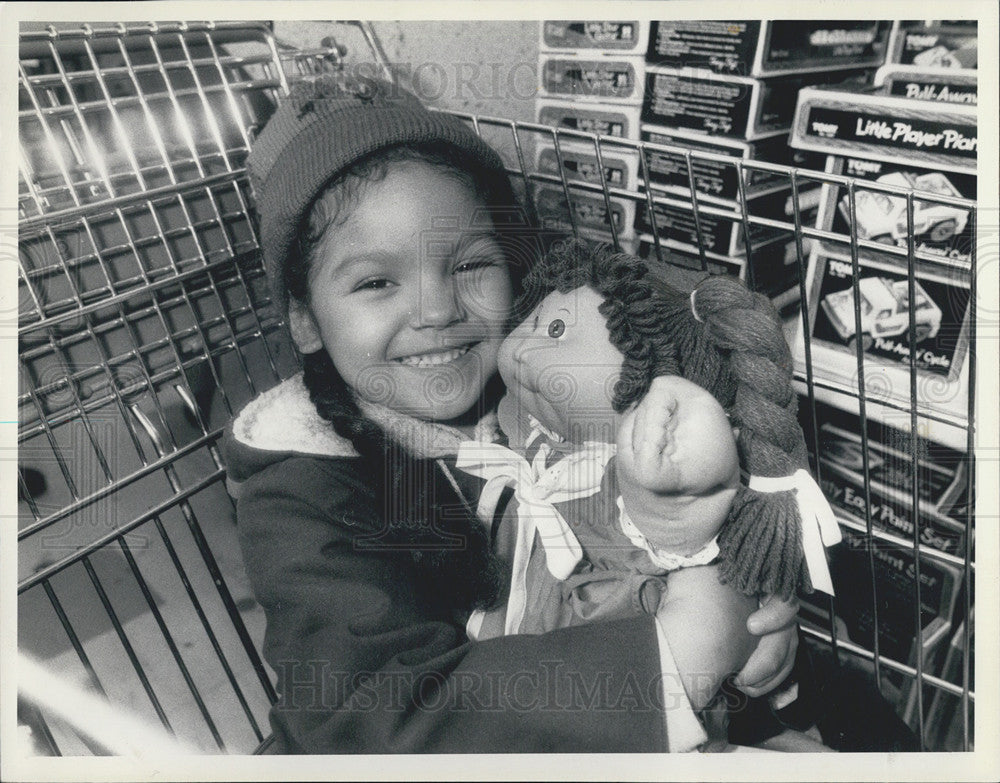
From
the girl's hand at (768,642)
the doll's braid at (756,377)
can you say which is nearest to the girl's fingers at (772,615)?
the girl's hand at (768,642)

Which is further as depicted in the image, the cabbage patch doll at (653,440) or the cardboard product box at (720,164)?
the cardboard product box at (720,164)

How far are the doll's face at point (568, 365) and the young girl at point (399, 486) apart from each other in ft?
0.26

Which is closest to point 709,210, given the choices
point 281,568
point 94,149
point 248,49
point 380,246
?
point 380,246

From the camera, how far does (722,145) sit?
92cm

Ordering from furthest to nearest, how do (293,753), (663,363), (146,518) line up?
(146,518), (293,753), (663,363)

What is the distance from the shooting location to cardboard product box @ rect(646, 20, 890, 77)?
0.85 m

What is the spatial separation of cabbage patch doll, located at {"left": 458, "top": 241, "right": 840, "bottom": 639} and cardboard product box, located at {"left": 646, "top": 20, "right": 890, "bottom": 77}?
43 cm

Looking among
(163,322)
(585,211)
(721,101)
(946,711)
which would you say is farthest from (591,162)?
(946,711)

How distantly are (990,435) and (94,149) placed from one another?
0.92 meters

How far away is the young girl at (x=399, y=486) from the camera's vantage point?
22.4 inches

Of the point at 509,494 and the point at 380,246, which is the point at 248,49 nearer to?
the point at 380,246

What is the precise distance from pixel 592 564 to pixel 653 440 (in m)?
0.18

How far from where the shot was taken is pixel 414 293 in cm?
62

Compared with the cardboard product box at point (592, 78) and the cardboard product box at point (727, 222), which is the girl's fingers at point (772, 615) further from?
the cardboard product box at point (592, 78)
